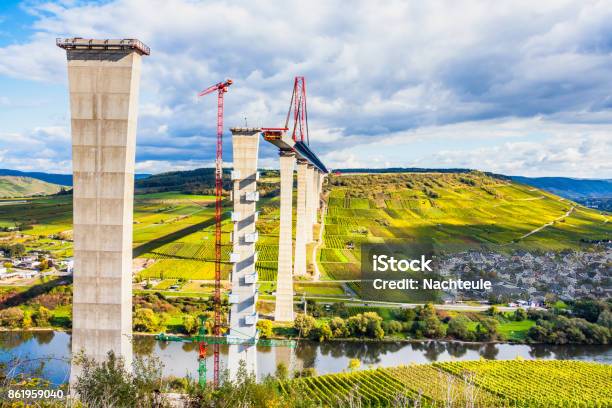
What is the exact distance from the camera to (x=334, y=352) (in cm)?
4428

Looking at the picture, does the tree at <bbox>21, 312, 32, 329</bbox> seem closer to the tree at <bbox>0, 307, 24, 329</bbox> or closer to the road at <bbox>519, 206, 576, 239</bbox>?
the tree at <bbox>0, 307, 24, 329</bbox>

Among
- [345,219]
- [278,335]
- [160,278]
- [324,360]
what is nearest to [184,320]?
[278,335]

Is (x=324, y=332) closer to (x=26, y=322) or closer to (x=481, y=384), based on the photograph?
(x=481, y=384)

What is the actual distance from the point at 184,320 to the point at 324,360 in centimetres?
1493

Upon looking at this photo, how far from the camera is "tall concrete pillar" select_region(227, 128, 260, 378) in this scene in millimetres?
31609

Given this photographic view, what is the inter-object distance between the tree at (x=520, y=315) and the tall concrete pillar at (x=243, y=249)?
35495 millimetres

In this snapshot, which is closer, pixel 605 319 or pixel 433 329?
pixel 433 329

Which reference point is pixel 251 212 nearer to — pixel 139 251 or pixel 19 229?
pixel 139 251

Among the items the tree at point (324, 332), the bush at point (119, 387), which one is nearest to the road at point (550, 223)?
the tree at point (324, 332)

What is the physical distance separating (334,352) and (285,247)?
35.2 ft

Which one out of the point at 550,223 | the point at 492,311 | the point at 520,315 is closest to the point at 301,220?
the point at 492,311

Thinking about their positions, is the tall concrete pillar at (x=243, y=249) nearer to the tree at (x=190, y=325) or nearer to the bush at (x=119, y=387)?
the bush at (x=119, y=387)

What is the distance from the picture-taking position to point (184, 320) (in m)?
47.7

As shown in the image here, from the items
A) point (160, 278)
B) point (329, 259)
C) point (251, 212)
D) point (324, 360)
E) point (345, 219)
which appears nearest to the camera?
point (251, 212)
